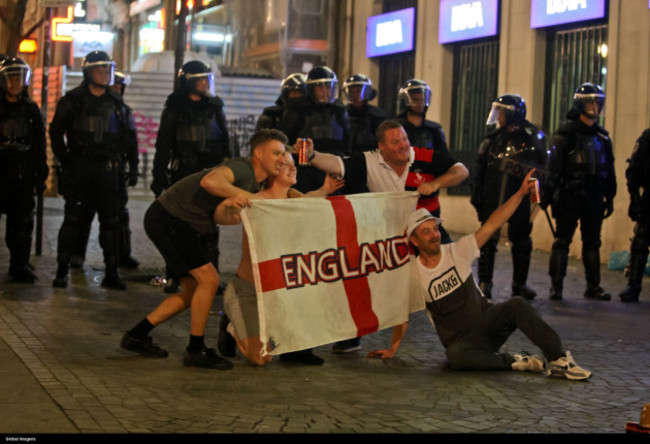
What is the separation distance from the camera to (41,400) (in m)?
5.70

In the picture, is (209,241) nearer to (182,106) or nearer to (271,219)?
(182,106)

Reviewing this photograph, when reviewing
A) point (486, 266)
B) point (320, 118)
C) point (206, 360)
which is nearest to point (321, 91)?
point (320, 118)

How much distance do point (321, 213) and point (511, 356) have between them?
153 cm

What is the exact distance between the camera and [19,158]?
34.8 ft

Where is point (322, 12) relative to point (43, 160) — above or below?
above

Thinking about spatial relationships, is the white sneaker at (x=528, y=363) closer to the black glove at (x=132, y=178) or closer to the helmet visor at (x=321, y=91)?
the helmet visor at (x=321, y=91)

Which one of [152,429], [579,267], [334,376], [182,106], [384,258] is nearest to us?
[152,429]

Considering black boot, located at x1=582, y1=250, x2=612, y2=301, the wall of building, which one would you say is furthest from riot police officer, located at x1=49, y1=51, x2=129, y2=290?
the wall of building

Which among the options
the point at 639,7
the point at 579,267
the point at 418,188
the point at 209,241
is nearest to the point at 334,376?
the point at 418,188

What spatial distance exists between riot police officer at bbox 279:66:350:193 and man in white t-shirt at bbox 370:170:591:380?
307cm

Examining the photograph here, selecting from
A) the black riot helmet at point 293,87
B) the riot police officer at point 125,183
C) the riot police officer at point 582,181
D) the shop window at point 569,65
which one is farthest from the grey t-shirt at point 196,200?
the shop window at point 569,65

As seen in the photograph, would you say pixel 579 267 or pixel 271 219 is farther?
pixel 579 267

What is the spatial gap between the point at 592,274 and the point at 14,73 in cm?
606

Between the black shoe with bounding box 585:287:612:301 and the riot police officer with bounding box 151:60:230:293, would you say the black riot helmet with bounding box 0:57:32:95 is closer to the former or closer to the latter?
the riot police officer with bounding box 151:60:230:293
